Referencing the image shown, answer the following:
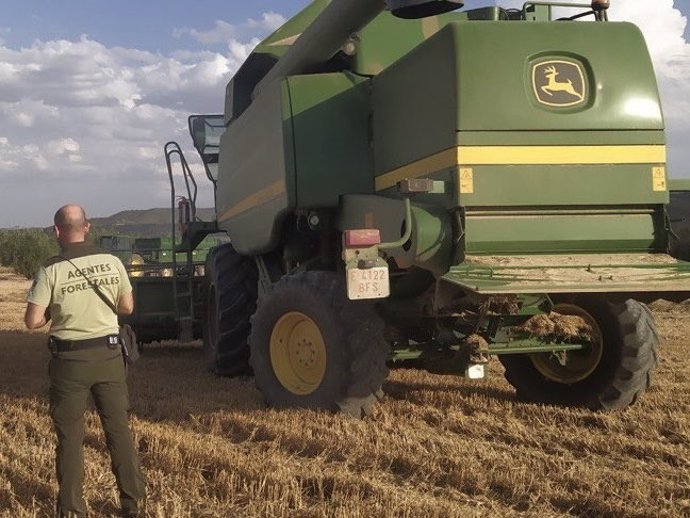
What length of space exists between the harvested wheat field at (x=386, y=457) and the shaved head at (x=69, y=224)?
1.13m

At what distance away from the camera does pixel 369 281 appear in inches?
173

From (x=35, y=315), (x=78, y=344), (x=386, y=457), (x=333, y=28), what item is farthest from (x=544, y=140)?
(x=35, y=315)

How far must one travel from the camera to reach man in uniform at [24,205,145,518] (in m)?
3.30

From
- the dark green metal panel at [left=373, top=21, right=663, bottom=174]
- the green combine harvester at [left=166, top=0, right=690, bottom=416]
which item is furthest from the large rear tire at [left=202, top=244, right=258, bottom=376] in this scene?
the dark green metal panel at [left=373, top=21, right=663, bottom=174]

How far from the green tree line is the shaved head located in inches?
1375

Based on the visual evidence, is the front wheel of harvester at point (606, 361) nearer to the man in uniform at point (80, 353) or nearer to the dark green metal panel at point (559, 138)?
the dark green metal panel at point (559, 138)

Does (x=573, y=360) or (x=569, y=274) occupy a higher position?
(x=569, y=274)

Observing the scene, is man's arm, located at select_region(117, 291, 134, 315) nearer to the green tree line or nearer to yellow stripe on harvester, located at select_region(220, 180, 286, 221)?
yellow stripe on harvester, located at select_region(220, 180, 286, 221)

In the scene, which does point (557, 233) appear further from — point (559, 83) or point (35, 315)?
point (35, 315)

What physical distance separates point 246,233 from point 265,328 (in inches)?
55.9

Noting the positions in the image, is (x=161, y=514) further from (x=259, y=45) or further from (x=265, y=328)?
(x=259, y=45)

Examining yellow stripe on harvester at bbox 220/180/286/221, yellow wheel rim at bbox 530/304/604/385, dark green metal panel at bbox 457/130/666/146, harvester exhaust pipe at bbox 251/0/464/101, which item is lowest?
yellow wheel rim at bbox 530/304/604/385

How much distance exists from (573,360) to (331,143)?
2.38 meters

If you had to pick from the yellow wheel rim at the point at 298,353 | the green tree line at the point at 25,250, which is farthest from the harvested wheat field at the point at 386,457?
the green tree line at the point at 25,250
